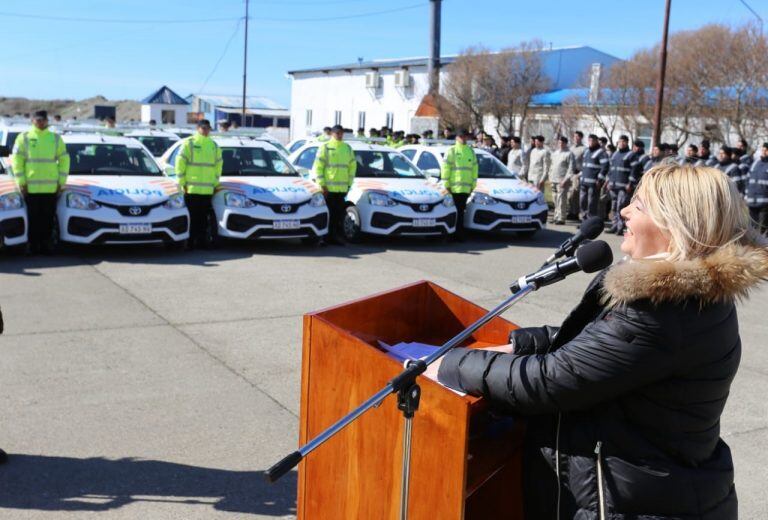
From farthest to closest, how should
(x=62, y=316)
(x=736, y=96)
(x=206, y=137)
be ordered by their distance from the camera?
(x=736, y=96) < (x=206, y=137) < (x=62, y=316)

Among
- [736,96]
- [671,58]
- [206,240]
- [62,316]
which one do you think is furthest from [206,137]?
[671,58]

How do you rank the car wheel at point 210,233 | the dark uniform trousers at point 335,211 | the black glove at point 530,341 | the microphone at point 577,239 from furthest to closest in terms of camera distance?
the dark uniform trousers at point 335,211
the car wheel at point 210,233
the black glove at point 530,341
the microphone at point 577,239

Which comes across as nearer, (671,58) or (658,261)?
(658,261)

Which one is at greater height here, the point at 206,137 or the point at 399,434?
the point at 206,137

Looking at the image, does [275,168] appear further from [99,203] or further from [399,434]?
[399,434]

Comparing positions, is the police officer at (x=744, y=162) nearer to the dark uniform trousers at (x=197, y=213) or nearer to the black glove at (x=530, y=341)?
the dark uniform trousers at (x=197, y=213)

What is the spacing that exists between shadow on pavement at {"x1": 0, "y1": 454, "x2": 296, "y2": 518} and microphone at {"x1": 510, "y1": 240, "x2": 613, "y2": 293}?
227 centimetres

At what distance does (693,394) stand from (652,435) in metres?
0.15

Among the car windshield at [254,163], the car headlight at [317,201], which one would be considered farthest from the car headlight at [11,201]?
the car headlight at [317,201]

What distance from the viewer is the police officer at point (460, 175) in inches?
547

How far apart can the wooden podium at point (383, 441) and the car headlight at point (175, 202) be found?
30.3 feet

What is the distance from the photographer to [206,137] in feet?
40.8

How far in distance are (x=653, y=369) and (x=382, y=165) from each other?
1292cm

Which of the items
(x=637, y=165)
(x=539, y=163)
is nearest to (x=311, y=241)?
(x=637, y=165)
